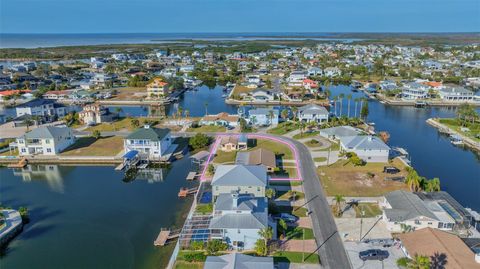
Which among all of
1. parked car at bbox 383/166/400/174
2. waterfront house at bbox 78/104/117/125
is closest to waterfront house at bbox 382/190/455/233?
parked car at bbox 383/166/400/174

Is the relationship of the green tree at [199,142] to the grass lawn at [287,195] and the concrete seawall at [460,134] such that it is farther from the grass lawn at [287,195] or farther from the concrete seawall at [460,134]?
the concrete seawall at [460,134]

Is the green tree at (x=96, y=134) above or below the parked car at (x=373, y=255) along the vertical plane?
above

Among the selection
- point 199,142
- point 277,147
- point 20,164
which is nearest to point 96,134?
point 20,164

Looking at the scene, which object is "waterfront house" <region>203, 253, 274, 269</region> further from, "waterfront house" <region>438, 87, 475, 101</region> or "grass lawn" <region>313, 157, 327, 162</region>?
"waterfront house" <region>438, 87, 475, 101</region>

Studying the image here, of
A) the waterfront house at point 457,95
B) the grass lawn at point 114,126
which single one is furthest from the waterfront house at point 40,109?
the waterfront house at point 457,95

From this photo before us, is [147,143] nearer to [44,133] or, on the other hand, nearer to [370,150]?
[44,133]

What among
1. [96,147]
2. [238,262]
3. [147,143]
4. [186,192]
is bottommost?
[186,192]
